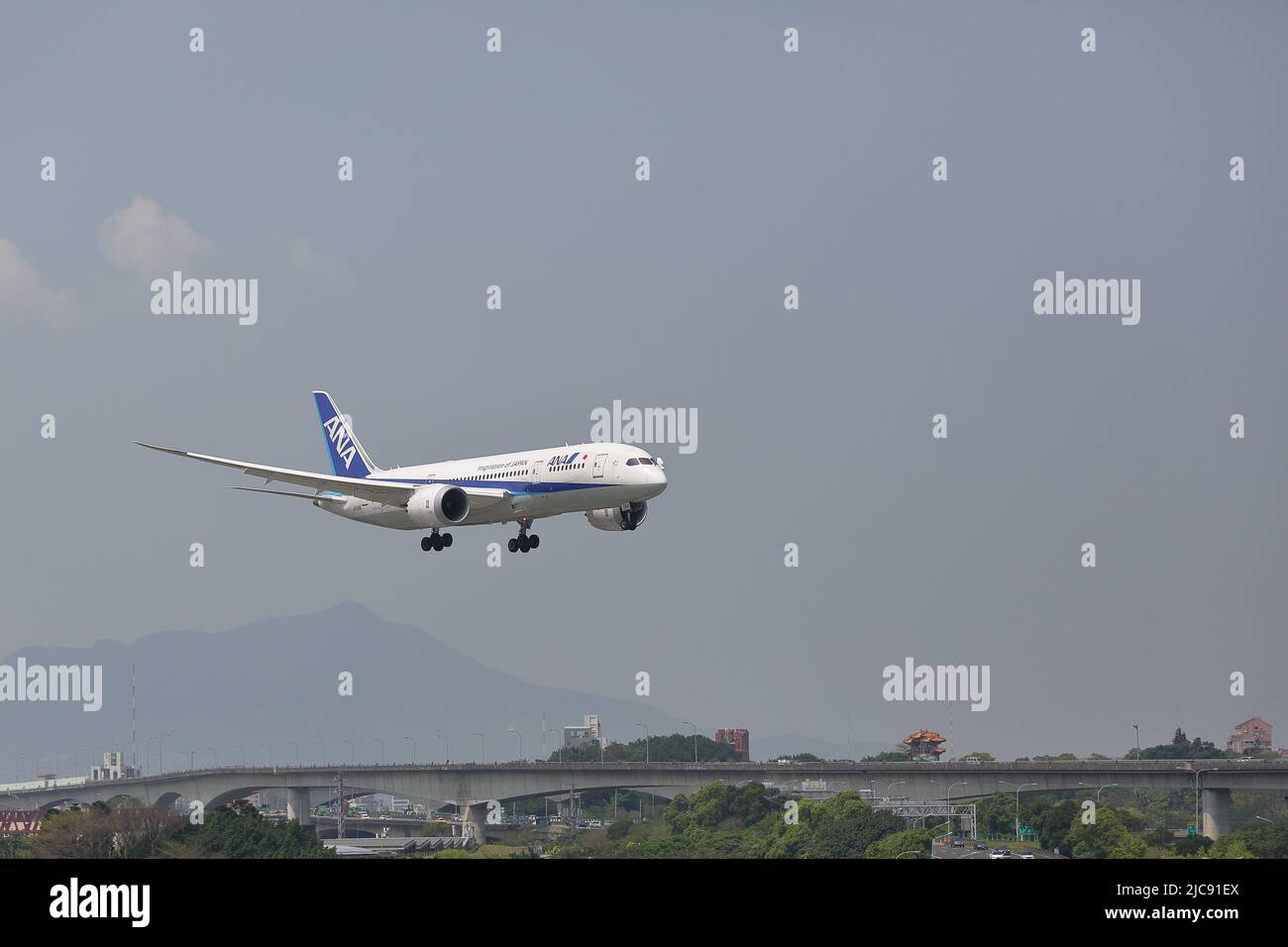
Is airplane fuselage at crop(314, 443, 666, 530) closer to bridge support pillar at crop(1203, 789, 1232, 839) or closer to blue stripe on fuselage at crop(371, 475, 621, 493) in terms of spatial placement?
blue stripe on fuselage at crop(371, 475, 621, 493)

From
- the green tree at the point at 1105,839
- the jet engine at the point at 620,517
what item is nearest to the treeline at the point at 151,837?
the jet engine at the point at 620,517

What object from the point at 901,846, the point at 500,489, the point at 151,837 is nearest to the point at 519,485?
the point at 500,489

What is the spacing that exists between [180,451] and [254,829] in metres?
72.5

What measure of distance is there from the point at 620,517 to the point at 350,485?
16.7 m

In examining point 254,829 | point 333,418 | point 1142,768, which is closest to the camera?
point 333,418

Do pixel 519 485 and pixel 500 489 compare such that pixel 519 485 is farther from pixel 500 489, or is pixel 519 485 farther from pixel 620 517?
pixel 620 517

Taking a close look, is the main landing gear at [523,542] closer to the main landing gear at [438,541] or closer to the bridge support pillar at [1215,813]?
the main landing gear at [438,541]

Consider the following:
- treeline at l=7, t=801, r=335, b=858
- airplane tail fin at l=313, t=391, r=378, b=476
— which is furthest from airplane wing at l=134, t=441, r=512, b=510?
treeline at l=7, t=801, r=335, b=858

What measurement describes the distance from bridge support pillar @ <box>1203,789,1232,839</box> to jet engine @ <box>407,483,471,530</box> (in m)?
119

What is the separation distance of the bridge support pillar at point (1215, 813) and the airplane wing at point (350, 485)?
11870 centimetres

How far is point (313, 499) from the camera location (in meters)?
109
